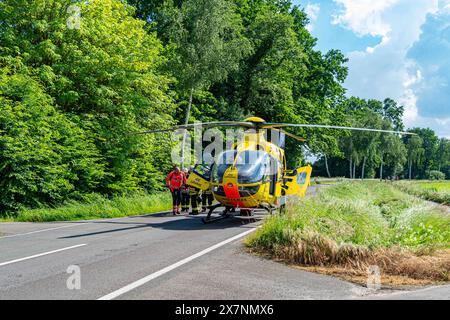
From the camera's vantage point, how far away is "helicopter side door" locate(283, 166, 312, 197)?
15393 mm

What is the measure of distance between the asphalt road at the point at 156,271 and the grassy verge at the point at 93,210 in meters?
4.65

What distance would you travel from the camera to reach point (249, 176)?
1307 cm

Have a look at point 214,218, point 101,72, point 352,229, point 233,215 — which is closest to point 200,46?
point 101,72

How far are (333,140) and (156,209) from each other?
2937 centimetres

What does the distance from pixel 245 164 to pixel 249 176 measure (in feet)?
1.58

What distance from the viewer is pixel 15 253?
9.16 metres

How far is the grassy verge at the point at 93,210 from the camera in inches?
650

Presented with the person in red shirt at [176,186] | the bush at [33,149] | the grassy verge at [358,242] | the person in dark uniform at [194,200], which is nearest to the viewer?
the grassy verge at [358,242]

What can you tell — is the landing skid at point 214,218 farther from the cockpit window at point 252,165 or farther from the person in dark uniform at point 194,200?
the cockpit window at point 252,165

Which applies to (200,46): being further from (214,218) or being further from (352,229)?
(352,229)

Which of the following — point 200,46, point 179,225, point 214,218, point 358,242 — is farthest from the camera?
point 200,46

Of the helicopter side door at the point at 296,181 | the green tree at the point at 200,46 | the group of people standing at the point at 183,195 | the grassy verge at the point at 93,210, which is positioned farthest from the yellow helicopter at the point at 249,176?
the green tree at the point at 200,46

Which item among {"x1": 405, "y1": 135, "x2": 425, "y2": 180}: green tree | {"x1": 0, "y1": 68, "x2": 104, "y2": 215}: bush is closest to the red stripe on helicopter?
{"x1": 0, "y1": 68, "x2": 104, "y2": 215}: bush

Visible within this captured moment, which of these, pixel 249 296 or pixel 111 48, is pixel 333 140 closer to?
pixel 111 48
